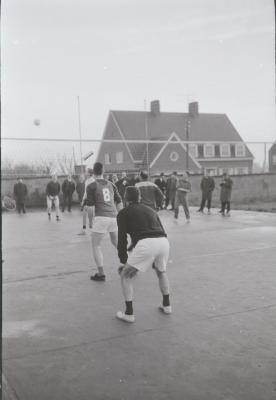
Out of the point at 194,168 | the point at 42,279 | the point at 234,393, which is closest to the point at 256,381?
the point at 234,393

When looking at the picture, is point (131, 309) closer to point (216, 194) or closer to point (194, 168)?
point (216, 194)

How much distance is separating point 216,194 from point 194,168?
68.1 feet

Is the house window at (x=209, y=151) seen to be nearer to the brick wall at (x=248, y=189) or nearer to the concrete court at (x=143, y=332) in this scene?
the brick wall at (x=248, y=189)

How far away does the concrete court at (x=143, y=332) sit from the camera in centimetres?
380

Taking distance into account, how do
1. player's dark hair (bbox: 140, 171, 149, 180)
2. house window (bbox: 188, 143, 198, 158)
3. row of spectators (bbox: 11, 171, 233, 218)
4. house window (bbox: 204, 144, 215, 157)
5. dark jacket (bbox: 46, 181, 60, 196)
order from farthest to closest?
house window (bbox: 204, 144, 215, 157) < house window (bbox: 188, 143, 198, 158) < dark jacket (bbox: 46, 181, 60, 196) < player's dark hair (bbox: 140, 171, 149, 180) < row of spectators (bbox: 11, 171, 233, 218)

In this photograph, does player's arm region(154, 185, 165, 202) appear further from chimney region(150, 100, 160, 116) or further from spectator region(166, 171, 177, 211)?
chimney region(150, 100, 160, 116)

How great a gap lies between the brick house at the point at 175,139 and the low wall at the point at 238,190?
632 inches

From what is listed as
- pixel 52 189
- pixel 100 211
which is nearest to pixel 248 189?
pixel 52 189

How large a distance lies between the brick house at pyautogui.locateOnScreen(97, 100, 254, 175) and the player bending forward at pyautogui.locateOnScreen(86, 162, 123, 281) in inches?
1330

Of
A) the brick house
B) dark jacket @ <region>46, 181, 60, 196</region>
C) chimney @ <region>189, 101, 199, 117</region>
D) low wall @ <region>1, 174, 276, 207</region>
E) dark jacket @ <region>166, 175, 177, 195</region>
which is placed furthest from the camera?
chimney @ <region>189, 101, 199, 117</region>

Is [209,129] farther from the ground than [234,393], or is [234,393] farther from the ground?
[209,129]

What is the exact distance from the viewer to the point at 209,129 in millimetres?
51281

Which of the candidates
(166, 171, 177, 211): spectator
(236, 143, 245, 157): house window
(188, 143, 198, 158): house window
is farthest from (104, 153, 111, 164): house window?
(166, 171, 177, 211): spectator

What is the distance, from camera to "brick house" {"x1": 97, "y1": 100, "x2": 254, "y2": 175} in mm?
43250
